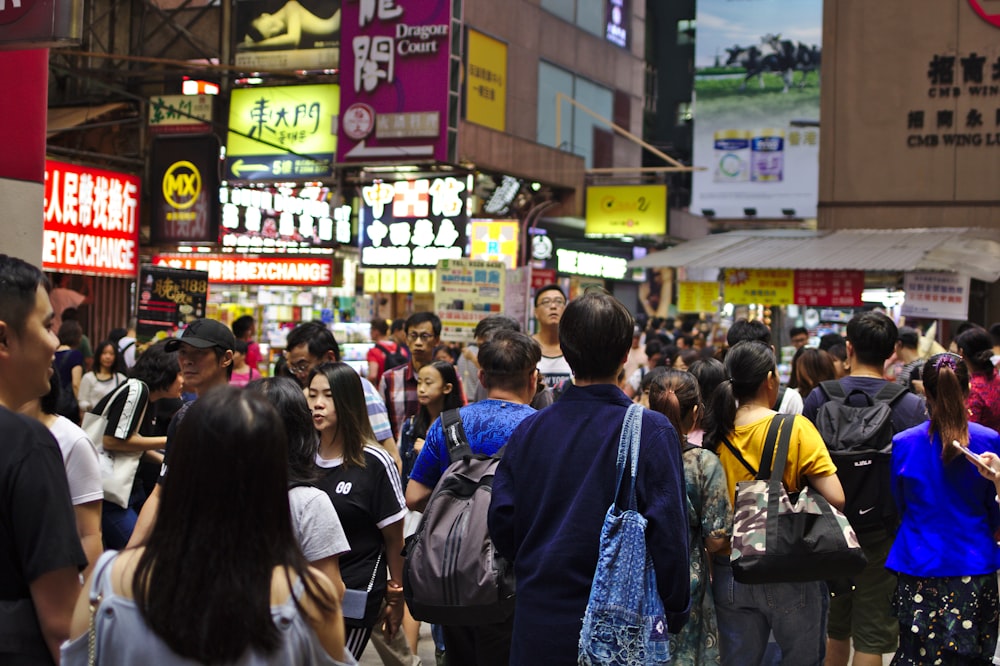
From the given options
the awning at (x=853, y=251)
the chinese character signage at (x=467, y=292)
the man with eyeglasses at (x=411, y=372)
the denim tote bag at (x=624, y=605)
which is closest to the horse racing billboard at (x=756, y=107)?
the awning at (x=853, y=251)

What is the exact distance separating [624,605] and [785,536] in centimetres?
173

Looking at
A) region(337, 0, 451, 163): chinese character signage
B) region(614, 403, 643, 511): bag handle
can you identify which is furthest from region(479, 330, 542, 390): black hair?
region(337, 0, 451, 163): chinese character signage

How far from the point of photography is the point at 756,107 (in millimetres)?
38500

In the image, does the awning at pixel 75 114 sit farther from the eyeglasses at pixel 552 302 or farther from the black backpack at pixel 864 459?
the black backpack at pixel 864 459

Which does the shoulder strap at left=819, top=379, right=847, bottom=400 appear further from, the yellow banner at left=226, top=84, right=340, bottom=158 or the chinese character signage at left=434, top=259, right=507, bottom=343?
the yellow banner at left=226, top=84, right=340, bottom=158

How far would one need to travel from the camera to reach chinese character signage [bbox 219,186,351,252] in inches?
779

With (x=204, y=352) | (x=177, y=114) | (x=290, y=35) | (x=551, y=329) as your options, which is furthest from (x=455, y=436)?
(x=290, y=35)

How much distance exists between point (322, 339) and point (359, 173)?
13257mm

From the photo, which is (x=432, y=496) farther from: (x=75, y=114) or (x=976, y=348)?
(x=75, y=114)

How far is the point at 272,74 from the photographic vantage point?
21.9 metres

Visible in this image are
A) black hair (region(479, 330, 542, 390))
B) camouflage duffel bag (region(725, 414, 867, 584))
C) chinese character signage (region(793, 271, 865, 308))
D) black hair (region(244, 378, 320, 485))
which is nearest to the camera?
black hair (region(244, 378, 320, 485))

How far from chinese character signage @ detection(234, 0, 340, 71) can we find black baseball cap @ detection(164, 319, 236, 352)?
1822 cm

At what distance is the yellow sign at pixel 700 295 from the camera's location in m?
18.1

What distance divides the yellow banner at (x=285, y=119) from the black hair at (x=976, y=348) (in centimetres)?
1491
